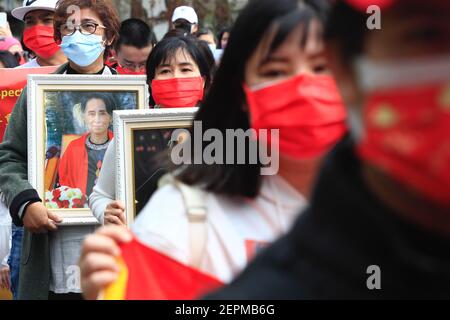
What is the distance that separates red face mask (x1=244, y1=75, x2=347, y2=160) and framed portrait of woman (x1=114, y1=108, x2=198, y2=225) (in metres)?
1.88

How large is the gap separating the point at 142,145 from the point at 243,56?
6.67 ft

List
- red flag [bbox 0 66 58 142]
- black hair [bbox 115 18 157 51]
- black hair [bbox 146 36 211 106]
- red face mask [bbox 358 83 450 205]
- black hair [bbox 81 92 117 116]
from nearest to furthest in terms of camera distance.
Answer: red face mask [bbox 358 83 450 205] → black hair [bbox 81 92 117 116] → black hair [bbox 146 36 211 106] → red flag [bbox 0 66 58 142] → black hair [bbox 115 18 157 51]

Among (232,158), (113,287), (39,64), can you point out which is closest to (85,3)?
(39,64)

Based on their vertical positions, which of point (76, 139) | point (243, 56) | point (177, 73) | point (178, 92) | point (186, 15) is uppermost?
point (186, 15)

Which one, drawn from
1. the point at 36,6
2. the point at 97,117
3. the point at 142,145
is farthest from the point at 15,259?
the point at 36,6

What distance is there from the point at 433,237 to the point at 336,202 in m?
0.15

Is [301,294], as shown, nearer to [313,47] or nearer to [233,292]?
[233,292]

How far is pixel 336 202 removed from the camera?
1.35 m

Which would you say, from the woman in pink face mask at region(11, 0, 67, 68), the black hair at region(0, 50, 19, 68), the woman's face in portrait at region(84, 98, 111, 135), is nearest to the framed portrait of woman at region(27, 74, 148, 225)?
the woman's face in portrait at region(84, 98, 111, 135)

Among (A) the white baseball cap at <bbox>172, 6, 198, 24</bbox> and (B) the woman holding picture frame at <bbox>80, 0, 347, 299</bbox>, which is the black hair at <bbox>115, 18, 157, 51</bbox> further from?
(B) the woman holding picture frame at <bbox>80, 0, 347, 299</bbox>

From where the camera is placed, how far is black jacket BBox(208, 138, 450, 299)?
129cm

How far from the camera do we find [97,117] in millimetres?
4723

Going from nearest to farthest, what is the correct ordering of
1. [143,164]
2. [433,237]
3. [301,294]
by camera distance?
[433,237]
[301,294]
[143,164]

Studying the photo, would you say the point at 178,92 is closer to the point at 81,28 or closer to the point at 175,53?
the point at 175,53
